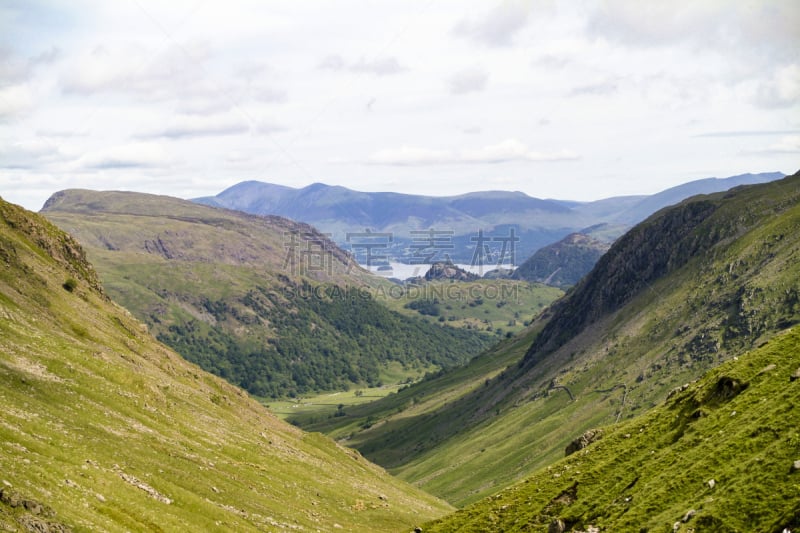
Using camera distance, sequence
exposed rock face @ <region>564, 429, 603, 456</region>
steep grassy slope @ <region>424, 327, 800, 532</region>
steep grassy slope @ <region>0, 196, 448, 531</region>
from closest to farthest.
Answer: steep grassy slope @ <region>424, 327, 800, 532</region> → steep grassy slope @ <region>0, 196, 448, 531</region> → exposed rock face @ <region>564, 429, 603, 456</region>

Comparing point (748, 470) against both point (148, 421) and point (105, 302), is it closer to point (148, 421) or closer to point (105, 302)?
point (148, 421)

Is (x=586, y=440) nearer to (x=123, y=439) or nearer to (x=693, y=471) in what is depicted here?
(x=693, y=471)

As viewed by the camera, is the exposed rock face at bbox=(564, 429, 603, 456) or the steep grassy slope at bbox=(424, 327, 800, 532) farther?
the exposed rock face at bbox=(564, 429, 603, 456)

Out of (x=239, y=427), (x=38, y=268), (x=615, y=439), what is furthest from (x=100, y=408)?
(x=615, y=439)

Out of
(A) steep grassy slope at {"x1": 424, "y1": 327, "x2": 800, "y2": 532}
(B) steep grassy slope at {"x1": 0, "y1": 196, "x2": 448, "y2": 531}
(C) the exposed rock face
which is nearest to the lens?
(A) steep grassy slope at {"x1": 424, "y1": 327, "x2": 800, "y2": 532}

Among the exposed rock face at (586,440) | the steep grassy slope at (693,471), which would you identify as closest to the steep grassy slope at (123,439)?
the steep grassy slope at (693,471)

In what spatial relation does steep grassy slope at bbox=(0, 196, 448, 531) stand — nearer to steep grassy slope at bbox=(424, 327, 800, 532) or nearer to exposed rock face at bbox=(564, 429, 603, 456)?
steep grassy slope at bbox=(424, 327, 800, 532)

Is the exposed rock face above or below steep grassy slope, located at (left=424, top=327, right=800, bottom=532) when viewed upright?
below

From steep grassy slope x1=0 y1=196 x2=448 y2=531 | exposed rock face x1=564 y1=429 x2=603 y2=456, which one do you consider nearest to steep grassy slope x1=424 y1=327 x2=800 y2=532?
exposed rock face x1=564 y1=429 x2=603 y2=456

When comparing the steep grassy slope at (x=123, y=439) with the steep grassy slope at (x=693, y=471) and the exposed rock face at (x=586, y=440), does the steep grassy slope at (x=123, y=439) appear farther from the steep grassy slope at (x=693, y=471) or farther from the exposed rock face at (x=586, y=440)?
the exposed rock face at (x=586, y=440)
